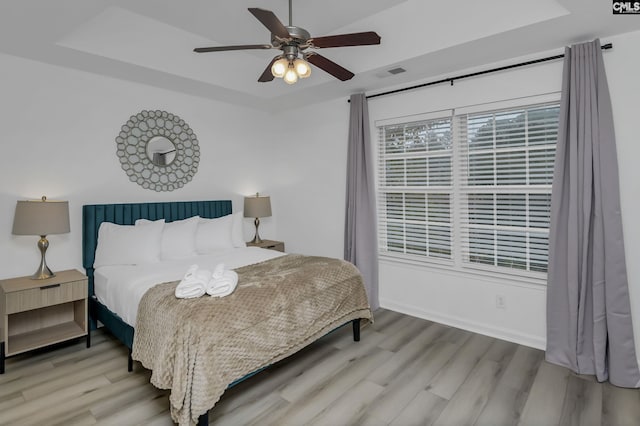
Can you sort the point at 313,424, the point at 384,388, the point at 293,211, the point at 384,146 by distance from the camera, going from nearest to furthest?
the point at 313,424 → the point at 384,388 → the point at 384,146 → the point at 293,211

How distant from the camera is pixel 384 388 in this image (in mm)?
2451

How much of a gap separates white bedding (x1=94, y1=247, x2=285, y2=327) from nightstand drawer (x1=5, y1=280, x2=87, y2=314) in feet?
0.60

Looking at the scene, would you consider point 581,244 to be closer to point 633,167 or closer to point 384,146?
point 633,167

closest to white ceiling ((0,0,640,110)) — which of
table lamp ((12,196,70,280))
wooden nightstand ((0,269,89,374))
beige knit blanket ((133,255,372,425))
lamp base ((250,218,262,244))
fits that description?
table lamp ((12,196,70,280))

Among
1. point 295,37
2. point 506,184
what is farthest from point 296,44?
point 506,184

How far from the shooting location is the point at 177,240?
3539 mm

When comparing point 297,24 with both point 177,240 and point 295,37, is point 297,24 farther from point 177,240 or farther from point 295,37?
point 177,240

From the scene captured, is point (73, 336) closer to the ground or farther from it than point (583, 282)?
closer to the ground

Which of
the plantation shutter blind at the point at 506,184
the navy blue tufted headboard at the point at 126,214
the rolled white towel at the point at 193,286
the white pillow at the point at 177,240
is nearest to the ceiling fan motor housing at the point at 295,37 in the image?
the rolled white towel at the point at 193,286

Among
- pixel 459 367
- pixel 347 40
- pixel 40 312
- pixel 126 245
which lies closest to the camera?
pixel 347 40

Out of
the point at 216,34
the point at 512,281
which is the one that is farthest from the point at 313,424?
the point at 216,34

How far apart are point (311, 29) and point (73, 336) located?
11.4ft

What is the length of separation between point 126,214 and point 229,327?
7.38 ft

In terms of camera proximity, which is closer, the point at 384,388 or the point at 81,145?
the point at 384,388
